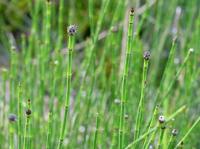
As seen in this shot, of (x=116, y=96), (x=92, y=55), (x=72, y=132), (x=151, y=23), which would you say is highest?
(x=151, y=23)

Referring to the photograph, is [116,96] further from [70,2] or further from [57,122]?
[70,2]

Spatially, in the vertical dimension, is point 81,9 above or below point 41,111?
above

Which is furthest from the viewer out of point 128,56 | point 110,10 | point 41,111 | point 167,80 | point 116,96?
point 110,10

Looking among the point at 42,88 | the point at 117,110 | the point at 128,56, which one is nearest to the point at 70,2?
the point at 42,88

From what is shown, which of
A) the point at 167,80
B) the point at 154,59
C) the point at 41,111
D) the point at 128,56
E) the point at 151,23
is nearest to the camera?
the point at 128,56

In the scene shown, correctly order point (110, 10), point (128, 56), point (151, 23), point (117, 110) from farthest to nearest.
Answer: point (110, 10), point (151, 23), point (117, 110), point (128, 56)

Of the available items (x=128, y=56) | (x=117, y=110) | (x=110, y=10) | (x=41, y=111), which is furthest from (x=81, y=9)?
(x=128, y=56)

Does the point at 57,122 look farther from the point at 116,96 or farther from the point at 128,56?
the point at 128,56

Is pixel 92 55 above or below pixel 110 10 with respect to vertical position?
below

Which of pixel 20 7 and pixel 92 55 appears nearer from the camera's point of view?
pixel 92 55
